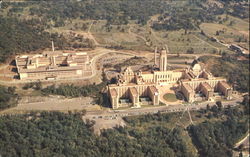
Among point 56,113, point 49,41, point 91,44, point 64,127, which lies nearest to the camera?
point 64,127

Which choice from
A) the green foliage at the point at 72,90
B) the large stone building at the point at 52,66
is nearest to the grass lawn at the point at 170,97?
the green foliage at the point at 72,90

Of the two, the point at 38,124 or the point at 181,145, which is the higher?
the point at 38,124

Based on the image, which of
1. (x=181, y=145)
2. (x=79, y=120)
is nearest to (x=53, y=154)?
(x=79, y=120)

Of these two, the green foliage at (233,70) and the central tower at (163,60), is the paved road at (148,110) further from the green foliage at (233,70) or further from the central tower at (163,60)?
the central tower at (163,60)

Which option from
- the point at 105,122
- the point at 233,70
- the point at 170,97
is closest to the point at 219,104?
the point at 170,97

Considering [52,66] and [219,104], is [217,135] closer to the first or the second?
[219,104]

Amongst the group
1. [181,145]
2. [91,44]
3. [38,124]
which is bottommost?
[181,145]

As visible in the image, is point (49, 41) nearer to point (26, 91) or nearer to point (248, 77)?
point (26, 91)
